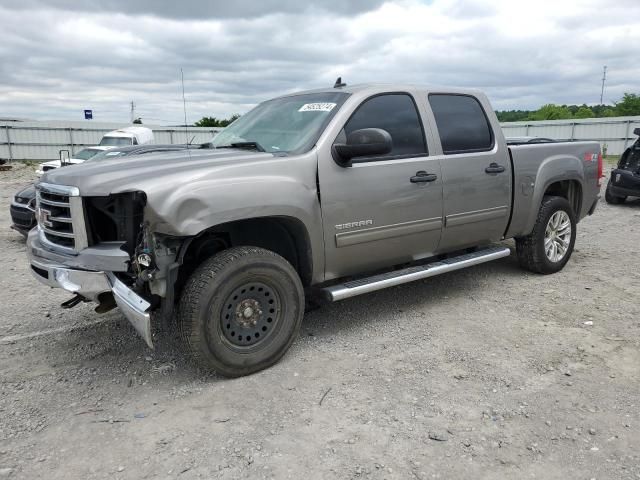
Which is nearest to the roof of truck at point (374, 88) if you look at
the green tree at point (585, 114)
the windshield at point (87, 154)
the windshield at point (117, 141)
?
the windshield at point (87, 154)

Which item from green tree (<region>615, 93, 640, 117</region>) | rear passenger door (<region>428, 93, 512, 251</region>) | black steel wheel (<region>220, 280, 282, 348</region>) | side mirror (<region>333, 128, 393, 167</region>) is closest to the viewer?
black steel wheel (<region>220, 280, 282, 348</region>)

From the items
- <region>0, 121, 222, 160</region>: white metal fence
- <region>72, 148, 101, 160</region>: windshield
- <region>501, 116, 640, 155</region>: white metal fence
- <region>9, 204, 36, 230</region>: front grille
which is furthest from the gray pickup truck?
<region>501, 116, 640, 155</region>: white metal fence

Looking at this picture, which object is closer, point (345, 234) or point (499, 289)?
point (345, 234)

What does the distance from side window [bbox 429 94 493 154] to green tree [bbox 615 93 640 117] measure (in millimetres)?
53306

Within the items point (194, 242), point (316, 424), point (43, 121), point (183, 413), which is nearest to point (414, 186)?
point (194, 242)

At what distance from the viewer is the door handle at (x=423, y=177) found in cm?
418

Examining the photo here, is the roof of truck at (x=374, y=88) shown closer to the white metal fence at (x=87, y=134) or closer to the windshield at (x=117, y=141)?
the windshield at (x=117, y=141)

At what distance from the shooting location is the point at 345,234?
3844mm

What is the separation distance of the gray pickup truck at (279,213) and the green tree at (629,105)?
53.8m

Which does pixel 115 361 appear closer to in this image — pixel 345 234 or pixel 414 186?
pixel 345 234

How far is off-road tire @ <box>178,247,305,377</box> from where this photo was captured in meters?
3.24

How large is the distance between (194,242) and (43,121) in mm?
25143

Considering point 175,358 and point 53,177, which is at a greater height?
point 53,177

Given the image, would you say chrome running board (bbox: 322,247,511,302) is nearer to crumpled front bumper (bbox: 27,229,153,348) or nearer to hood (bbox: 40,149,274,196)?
hood (bbox: 40,149,274,196)
